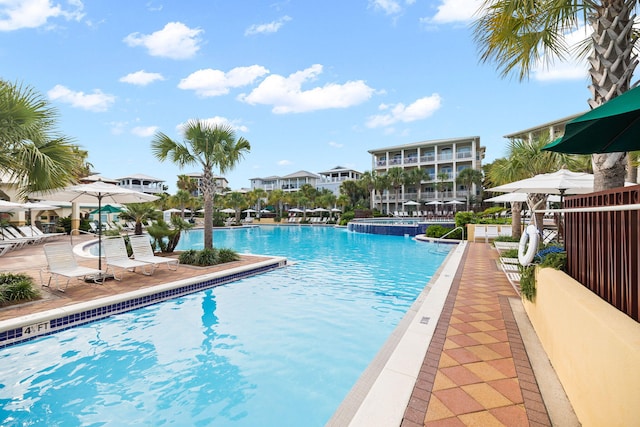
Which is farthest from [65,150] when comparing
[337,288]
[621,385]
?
[621,385]

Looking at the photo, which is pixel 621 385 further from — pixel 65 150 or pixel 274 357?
pixel 65 150

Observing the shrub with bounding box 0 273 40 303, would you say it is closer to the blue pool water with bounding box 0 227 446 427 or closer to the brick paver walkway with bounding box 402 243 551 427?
the blue pool water with bounding box 0 227 446 427

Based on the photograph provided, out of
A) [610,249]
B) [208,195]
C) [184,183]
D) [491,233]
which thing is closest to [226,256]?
[208,195]

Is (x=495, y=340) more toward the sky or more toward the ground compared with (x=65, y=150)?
more toward the ground

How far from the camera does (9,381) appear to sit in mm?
3570

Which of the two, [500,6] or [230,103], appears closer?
[500,6]

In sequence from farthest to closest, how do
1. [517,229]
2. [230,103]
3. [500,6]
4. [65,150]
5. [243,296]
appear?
[230,103] < [517,229] < [243,296] < [65,150] < [500,6]

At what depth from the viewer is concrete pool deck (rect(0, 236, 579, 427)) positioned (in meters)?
2.38

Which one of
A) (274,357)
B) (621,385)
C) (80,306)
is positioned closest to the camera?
(621,385)

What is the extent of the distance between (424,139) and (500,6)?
1683 inches

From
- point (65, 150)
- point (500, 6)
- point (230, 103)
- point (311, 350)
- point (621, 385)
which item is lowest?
point (311, 350)

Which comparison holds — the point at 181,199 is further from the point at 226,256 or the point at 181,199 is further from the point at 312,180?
the point at 226,256

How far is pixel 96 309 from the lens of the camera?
5.42 m

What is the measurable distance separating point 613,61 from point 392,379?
4.78 meters
